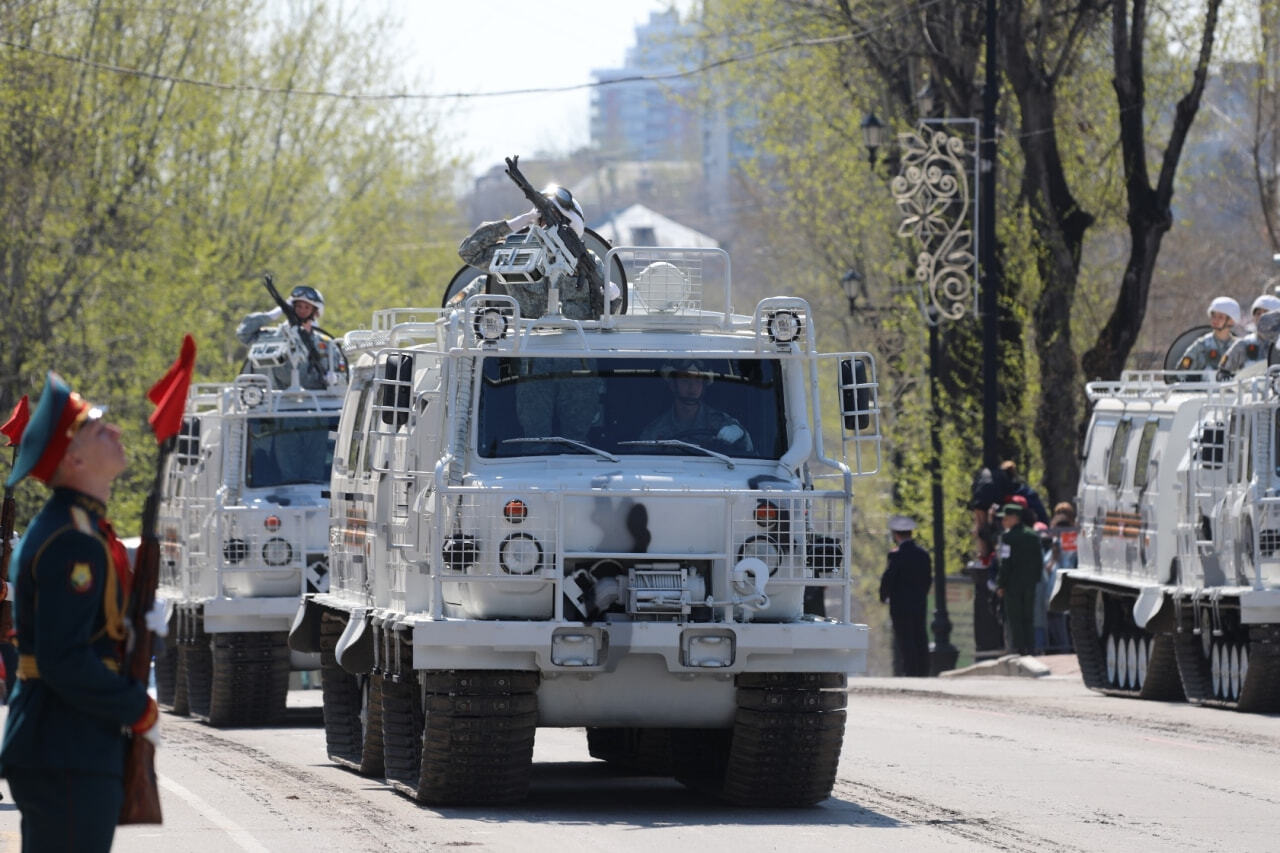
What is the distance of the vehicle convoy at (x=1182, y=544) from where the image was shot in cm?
1994

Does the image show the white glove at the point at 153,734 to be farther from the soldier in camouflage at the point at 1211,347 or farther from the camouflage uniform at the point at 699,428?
the soldier in camouflage at the point at 1211,347

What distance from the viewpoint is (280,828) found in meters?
12.2

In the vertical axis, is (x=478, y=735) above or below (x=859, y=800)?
above

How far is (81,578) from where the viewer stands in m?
6.94

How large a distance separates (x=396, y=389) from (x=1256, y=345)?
10.1m

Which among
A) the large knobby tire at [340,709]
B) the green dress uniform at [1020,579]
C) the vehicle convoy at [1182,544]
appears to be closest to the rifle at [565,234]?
the large knobby tire at [340,709]

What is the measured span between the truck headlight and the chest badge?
5715 millimetres

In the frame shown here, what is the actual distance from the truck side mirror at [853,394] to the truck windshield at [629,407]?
18.9 inches

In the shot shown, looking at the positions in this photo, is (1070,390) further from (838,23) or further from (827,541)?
(827,541)

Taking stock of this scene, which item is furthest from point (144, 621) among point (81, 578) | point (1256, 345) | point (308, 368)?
point (1256, 345)

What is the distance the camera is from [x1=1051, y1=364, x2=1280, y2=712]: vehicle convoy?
19938mm

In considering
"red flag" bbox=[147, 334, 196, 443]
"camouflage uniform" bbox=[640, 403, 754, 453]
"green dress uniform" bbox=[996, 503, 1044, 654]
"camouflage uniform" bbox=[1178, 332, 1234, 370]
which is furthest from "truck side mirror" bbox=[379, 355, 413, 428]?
"green dress uniform" bbox=[996, 503, 1044, 654]

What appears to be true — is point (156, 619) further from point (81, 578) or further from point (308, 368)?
point (308, 368)

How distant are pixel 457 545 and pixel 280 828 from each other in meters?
1.62
